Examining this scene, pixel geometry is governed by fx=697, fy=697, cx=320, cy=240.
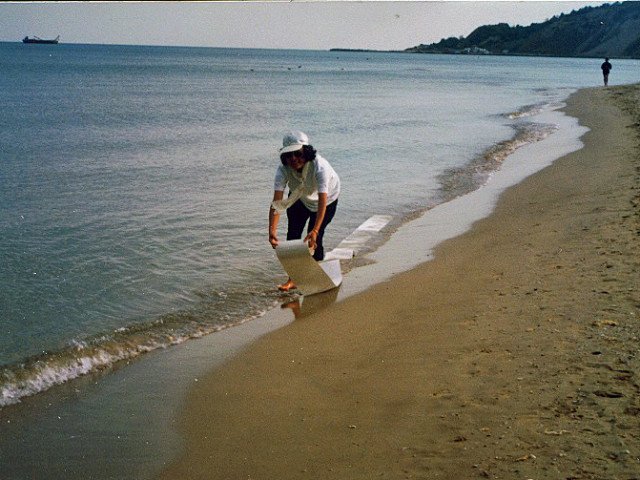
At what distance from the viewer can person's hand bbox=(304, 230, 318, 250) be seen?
21.8ft

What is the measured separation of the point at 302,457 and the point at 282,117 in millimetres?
26032

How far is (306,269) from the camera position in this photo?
266 inches

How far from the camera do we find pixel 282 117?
1139 inches

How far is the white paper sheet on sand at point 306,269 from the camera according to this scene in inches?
259

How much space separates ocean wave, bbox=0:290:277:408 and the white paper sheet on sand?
1.14 feet

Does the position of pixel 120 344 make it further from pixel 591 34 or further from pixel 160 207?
pixel 591 34

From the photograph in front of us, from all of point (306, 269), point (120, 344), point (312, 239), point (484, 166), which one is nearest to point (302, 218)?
point (312, 239)

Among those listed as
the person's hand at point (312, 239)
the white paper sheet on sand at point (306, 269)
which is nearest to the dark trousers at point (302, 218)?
the person's hand at point (312, 239)

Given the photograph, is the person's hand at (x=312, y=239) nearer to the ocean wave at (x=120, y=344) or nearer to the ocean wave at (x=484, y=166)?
the ocean wave at (x=120, y=344)

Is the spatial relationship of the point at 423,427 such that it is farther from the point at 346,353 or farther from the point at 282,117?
the point at 282,117

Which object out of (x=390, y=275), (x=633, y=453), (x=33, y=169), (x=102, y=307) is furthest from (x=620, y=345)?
(x=33, y=169)

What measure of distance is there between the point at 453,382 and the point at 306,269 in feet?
8.74

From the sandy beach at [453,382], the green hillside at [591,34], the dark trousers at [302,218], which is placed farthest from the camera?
the green hillside at [591,34]

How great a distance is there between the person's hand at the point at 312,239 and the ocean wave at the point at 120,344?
663 mm
